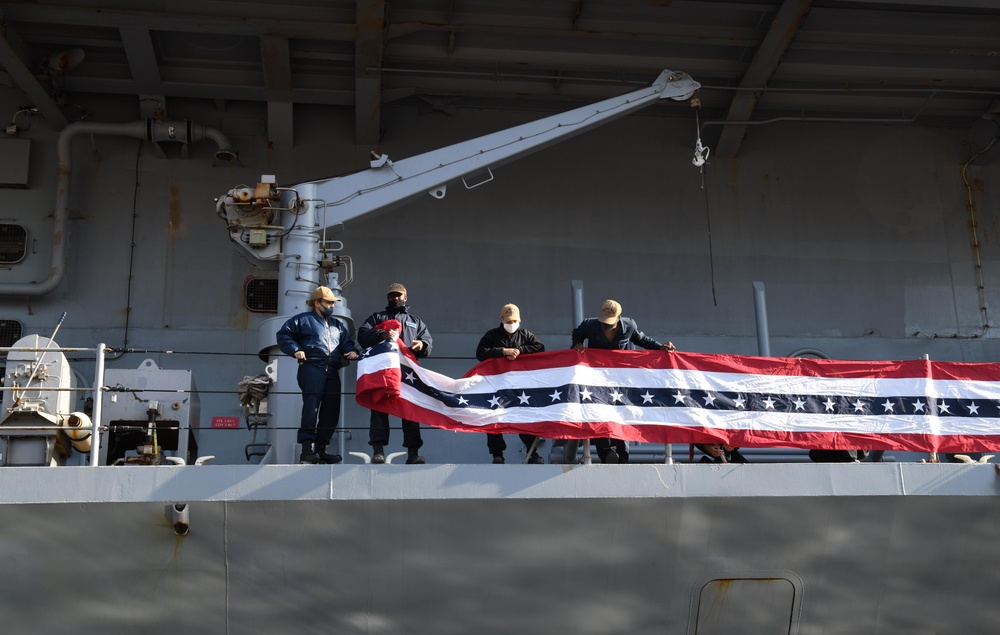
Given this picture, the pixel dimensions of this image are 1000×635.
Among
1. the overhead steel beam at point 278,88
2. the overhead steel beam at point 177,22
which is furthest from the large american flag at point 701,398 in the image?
the overhead steel beam at point 278,88

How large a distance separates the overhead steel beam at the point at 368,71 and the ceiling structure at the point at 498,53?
0.06ft

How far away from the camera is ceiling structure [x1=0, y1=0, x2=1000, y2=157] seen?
9.63 metres

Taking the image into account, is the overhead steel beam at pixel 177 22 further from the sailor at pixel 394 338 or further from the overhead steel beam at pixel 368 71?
the sailor at pixel 394 338

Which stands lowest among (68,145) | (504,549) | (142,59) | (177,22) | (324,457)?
(504,549)

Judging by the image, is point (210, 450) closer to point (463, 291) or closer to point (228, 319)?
point (228, 319)

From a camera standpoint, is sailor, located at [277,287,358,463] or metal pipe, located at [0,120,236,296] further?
metal pipe, located at [0,120,236,296]

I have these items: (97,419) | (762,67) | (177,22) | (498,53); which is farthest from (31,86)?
(762,67)

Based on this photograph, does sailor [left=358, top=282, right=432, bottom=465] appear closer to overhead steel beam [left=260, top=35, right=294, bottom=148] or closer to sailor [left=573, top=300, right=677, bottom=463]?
sailor [left=573, top=300, right=677, bottom=463]

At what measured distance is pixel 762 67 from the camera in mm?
10430

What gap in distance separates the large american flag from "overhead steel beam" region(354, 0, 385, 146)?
13.0 feet

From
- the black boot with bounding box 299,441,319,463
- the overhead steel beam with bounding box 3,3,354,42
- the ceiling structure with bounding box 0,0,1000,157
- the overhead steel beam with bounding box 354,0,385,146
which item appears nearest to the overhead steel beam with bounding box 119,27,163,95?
the ceiling structure with bounding box 0,0,1000,157

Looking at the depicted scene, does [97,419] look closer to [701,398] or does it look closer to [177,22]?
[701,398]

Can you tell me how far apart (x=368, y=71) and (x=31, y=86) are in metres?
3.23

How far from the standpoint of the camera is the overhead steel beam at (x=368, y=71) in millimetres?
9414
